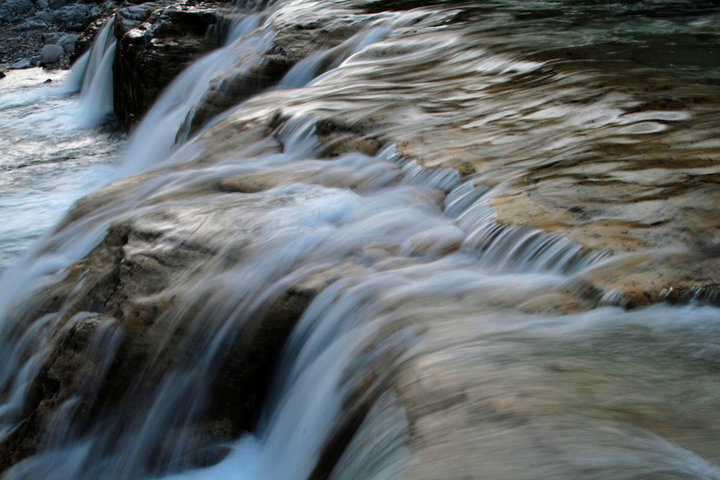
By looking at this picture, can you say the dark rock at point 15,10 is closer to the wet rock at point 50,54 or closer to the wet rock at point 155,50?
the wet rock at point 50,54

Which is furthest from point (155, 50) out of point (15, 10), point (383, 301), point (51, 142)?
point (15, 10)

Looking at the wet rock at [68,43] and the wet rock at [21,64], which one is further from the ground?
the wet rock at [68,43]

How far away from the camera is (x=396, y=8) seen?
7.76 metres

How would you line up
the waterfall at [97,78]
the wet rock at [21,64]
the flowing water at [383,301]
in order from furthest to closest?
the wet rock at [21,64], the waterfall at [97,78], the flowing water at [383,301]

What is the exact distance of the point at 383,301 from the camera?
9.33ft

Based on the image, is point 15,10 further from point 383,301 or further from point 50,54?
point 383,301

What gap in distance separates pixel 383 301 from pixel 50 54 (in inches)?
514

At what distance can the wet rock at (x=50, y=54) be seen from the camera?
13.9 metres

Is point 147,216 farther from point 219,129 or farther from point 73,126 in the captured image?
point 73,126

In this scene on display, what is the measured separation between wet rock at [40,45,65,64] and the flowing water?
915 centimetres

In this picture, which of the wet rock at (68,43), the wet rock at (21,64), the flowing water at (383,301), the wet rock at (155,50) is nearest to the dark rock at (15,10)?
the wet rock at (68,43)

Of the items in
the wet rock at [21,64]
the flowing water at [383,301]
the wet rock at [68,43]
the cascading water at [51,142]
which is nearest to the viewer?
the flowing water at [383,301]

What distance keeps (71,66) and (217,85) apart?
7366mm

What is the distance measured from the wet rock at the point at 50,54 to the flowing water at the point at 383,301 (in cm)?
915
